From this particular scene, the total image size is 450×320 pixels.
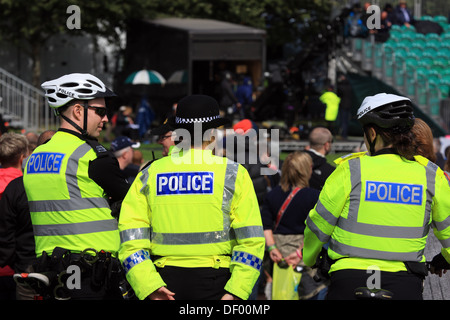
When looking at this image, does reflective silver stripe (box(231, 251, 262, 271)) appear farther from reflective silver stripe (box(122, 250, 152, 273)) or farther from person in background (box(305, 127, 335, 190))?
person in background (box(305, 127, 335, 190))

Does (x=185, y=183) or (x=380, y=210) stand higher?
(x=185, y=183)

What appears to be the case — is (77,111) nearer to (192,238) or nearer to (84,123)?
(84,123)

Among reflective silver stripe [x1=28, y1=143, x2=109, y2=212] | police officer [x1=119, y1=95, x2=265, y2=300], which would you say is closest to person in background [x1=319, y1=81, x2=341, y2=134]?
reflective silver stripe [x1=28, y1=143, x2=109, y2=212]

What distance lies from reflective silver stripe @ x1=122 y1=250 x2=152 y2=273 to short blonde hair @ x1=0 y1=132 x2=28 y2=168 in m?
2.25

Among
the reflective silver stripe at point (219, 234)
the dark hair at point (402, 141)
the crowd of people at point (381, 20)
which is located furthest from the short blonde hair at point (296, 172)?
the crowd of people at point (381, 20)

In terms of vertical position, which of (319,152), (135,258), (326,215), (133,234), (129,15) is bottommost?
(319,152)

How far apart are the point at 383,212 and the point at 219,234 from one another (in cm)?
87

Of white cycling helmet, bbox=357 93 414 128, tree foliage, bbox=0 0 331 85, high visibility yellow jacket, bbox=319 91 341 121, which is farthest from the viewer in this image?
tree foliage, bbox=0 0 331 85

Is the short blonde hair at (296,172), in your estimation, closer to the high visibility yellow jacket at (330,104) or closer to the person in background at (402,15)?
the high visibility yellow jacket at (330,104)

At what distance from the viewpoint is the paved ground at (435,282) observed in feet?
17.4

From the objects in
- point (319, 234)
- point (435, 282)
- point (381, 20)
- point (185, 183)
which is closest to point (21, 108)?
point (381, 20)

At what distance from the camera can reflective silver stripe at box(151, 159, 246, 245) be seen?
3.95 m

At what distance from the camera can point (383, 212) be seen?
3.98 metres

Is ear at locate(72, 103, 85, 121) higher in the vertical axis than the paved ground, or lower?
higher
